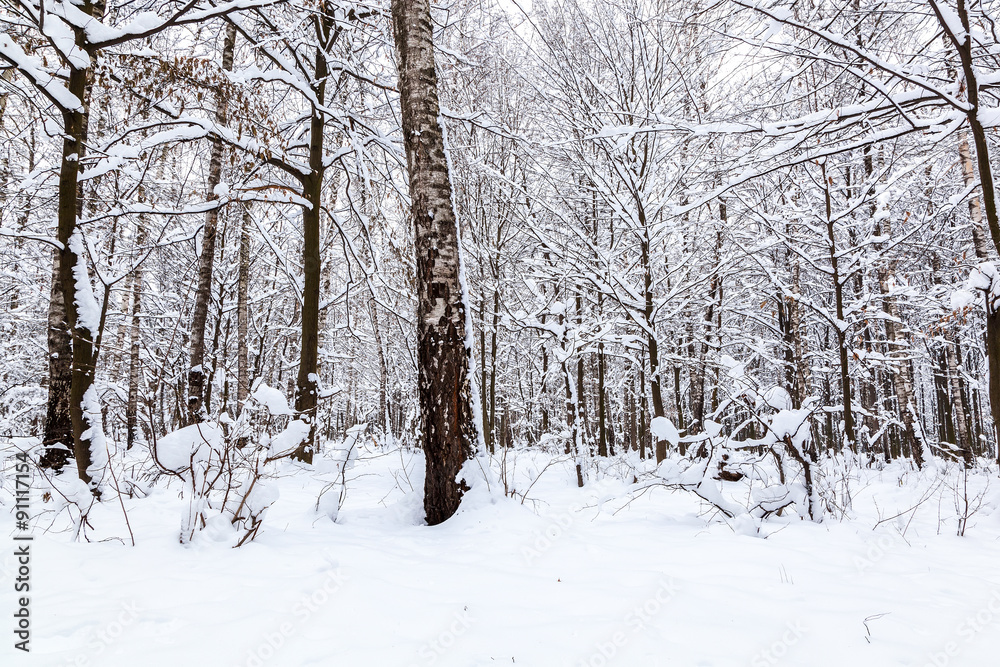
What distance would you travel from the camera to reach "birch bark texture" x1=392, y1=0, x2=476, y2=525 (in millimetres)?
3021

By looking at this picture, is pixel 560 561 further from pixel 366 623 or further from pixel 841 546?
pixel 841 546

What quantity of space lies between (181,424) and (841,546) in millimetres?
4757

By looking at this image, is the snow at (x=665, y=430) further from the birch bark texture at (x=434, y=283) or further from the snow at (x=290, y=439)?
the snow at (x=290, y=439)

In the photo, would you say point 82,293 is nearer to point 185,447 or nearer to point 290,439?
point 185,447

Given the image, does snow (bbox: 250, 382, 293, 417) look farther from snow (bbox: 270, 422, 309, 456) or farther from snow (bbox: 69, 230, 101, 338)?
snow (bbox: 69, 230, 101, 338)

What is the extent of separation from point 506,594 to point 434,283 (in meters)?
1.97

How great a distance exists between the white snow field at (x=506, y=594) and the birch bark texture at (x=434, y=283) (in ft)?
0.90

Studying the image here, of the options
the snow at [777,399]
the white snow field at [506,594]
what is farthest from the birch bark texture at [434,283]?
the snow at [777,399]

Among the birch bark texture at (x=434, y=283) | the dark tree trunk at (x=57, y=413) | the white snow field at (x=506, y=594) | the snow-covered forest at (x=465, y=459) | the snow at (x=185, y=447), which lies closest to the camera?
the white snow field at (x=506, y=594)

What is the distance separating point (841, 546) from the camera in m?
2.46

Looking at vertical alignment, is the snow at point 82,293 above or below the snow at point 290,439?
above

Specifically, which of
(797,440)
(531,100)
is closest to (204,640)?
(797,440)

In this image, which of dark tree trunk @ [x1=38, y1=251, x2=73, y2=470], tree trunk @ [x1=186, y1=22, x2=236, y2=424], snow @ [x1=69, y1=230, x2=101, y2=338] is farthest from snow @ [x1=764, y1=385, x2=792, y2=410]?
tree trunk @ [x1=186, y1=22, x2=236, y2=424]

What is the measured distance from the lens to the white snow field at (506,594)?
4.45ft
